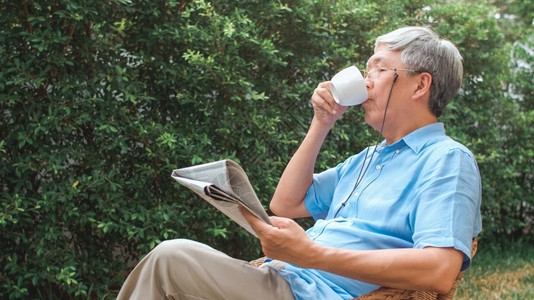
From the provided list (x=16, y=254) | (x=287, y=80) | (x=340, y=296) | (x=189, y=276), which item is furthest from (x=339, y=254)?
(x=287, y=80)

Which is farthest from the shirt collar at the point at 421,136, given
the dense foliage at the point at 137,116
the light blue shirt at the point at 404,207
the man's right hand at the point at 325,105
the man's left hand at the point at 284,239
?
the dense foliage at the point at 137,116

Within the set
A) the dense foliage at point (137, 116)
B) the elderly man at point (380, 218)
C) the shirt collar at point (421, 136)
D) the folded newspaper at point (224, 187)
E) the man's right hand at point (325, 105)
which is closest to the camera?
the folded newspaper at point (224, 187)

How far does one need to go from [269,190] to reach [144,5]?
1373mm

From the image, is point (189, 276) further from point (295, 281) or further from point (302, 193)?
point (302, 193)

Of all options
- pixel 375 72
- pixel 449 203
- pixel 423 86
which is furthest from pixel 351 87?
pixel 449 203

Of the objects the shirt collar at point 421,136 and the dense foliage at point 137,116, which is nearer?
the shirt collar at point 421,136

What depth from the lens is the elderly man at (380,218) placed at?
1.79 meters

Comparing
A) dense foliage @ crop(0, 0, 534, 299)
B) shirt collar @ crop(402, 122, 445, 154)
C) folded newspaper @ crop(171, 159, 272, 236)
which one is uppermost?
folded newspaper @ crop(171, 159, 272, 236)

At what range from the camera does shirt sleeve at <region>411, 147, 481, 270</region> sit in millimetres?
1796

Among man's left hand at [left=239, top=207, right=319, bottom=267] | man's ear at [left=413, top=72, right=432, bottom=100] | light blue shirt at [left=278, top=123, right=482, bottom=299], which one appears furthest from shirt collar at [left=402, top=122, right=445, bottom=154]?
→ man's left hand at [left=239, top=207, right=319, bottom=267]

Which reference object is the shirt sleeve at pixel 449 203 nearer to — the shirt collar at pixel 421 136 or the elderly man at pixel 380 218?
the elderly man at pixel 380 218

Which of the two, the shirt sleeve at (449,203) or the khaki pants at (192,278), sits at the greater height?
the shirt sleeve at (449,203)

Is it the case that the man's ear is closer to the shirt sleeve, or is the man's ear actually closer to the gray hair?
the gray hair

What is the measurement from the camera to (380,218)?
2.05 m
